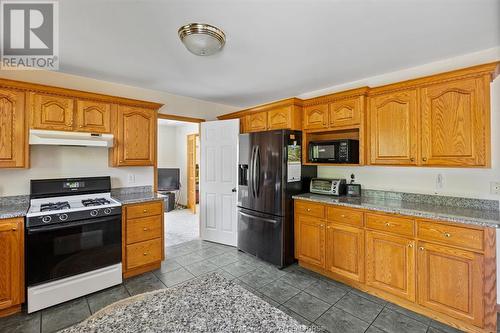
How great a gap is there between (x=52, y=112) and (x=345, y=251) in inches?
142

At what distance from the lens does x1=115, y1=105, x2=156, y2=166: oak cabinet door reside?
3.10 meters

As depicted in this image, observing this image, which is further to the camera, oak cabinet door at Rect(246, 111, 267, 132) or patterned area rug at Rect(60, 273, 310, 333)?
oak cabinet door at Rect(246, 111, 267, 132)

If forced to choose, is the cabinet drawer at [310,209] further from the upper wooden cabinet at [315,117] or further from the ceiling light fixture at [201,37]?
the ceiling light fixture at [201,37]

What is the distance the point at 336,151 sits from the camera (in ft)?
10.0

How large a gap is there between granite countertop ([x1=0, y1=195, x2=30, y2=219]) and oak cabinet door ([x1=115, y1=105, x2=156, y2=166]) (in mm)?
1016

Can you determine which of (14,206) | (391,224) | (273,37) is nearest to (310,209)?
(391,224)

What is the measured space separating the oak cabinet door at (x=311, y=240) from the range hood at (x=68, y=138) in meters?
2.60

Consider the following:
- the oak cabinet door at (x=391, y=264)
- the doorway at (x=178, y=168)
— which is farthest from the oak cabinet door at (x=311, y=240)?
the doorway at (x=178, y=168)

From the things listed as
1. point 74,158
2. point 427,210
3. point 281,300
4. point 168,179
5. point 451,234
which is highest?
point 74,158

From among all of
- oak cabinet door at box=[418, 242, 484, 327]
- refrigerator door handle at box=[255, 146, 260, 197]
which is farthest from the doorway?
oak cabinet door at box=[418, 242, 484, 327]

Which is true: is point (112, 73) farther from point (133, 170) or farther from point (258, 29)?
point (258, 29)

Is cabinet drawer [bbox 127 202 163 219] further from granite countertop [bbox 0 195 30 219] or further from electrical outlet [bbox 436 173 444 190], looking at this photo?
electrical outlet [bbox 436 173 444 190]

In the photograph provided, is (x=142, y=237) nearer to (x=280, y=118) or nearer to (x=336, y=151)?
(x=280, y=118)

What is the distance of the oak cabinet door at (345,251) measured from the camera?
2615 millimetres
